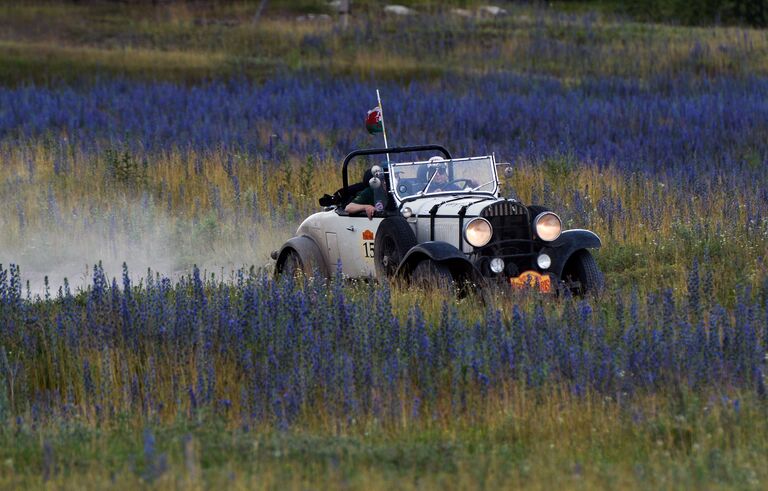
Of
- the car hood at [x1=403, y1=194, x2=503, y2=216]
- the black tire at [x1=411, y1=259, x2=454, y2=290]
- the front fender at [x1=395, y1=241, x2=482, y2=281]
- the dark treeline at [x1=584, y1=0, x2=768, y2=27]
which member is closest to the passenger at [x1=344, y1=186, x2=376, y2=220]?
the car hood at [x1=403, y1=194, x2=503, y2=216]

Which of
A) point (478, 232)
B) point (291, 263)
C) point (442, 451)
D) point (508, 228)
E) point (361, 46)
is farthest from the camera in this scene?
point (361, 46)

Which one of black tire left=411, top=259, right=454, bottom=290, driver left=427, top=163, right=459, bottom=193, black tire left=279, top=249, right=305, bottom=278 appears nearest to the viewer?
black tire left=411, top=259, right=454, bottom=290

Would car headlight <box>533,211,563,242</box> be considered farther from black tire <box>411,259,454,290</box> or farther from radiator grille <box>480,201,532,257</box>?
black tire <box>411,259,454,290</box>

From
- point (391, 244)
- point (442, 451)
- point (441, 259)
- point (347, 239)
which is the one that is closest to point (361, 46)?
point (347, 239)

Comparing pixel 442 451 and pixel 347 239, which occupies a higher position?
pixel 347 239

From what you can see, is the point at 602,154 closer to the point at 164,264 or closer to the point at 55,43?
the point at 164,264

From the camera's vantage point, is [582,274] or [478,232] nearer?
[478,232]

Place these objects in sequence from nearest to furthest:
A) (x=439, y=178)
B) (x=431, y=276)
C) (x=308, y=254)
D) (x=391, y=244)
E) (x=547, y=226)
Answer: (x=431, y=276), (x=547, y=226), (x=391, y=244), (x=439, y=178), (x=308, y=254)

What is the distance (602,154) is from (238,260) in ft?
23.2

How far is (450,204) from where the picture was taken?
11992 mm

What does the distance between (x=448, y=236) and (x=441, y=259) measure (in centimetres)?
92

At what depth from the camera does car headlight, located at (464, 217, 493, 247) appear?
1121 centimetres

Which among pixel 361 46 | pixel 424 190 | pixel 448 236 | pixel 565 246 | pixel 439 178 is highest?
pixel 361 46

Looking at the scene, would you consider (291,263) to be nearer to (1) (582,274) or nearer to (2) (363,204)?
(2) (363,204)
